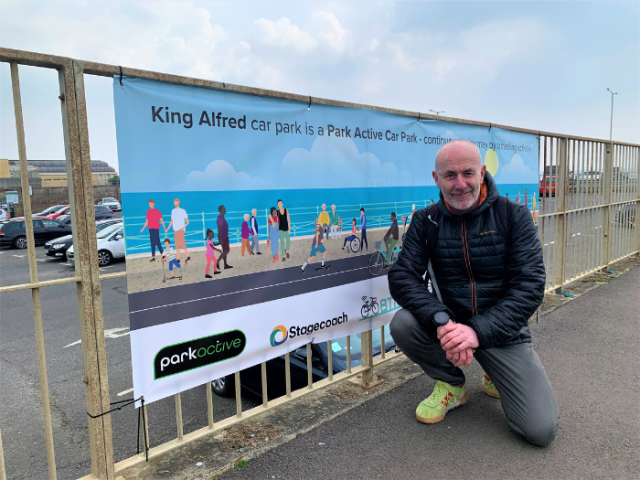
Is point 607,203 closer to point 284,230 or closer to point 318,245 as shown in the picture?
point 318,245

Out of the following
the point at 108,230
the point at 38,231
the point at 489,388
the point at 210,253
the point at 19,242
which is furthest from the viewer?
the point at 19,242

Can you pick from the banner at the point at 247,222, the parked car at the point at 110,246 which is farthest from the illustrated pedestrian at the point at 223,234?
the parked car at the point at 110,246

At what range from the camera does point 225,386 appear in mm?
4516

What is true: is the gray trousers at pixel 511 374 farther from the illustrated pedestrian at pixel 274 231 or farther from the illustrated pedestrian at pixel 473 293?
the illustrated pedestrian at pixel 274 231

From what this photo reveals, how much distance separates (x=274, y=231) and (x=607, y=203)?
737cm

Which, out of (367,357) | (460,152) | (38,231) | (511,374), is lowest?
(367,357)

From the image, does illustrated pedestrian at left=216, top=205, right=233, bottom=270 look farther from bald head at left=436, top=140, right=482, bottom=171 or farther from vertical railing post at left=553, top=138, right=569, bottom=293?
vertical railing post at left=553, top=138, right=569, bottom=293

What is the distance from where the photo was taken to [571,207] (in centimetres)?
666

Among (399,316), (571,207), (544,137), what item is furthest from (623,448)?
(571,207)

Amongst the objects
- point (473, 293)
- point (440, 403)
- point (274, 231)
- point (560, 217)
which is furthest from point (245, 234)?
point (560, 217)

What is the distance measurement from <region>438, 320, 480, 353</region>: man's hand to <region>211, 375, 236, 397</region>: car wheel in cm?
250

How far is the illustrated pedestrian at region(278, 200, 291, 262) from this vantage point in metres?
2.91

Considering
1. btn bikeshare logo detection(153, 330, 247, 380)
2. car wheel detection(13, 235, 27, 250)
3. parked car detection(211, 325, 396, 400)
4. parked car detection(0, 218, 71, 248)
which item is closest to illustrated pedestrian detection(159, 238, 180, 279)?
btn bikeshare logo detection(153, 330, 247, 380)

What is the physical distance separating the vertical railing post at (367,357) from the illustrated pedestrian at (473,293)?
548 mm
